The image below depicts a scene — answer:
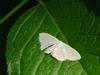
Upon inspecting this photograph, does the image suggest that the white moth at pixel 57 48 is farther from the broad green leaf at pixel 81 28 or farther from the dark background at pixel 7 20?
the dark background at pixel 7 20

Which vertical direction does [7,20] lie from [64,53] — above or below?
above

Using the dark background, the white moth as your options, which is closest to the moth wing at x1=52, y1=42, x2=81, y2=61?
the white moth

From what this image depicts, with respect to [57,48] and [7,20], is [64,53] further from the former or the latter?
[7,20]

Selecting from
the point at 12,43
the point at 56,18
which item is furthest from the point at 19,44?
the point at 56,18

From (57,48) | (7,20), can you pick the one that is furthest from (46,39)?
(7,20)

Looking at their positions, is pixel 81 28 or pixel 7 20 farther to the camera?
pixel 7 20

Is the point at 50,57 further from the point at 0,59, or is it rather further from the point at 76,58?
the point at 0,59
